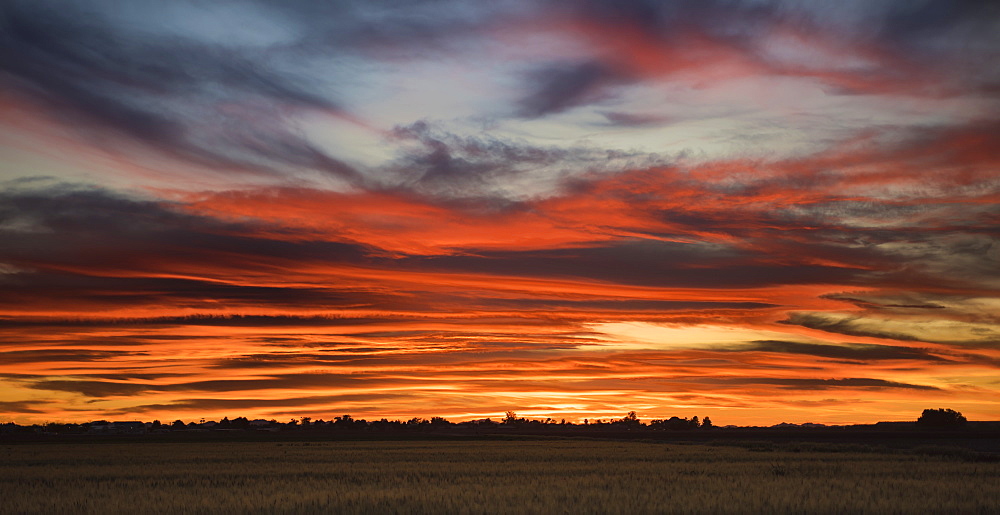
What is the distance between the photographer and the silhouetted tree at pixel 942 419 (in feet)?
518

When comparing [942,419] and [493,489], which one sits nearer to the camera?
[493,489]

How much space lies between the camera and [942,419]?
160500 millimetres

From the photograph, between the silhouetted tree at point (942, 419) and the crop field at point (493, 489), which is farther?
the silhouetted tree at point (942, 419)

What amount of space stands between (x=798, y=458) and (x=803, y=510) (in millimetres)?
28926

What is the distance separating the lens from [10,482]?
30172 millimetres

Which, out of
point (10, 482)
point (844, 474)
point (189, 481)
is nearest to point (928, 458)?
point (844, 474)

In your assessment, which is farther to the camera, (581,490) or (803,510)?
(581,490)

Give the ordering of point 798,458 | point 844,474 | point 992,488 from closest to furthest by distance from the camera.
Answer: point 992,488 < point 844,474 < point 798,458

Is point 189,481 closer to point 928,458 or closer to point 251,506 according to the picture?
point 251,506

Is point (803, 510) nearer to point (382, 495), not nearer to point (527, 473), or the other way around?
point (382, 495)

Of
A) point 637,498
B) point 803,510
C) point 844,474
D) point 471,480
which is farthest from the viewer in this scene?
point 844,474

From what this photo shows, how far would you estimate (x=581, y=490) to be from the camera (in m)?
23.6

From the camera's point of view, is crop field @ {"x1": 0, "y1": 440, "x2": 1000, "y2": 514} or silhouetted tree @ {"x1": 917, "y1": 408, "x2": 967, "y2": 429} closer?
crop field @ {"x1": 0, "y1": 440, "x2": 1000, "y2": 514}

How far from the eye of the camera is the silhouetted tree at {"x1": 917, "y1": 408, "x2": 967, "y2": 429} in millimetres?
158000
